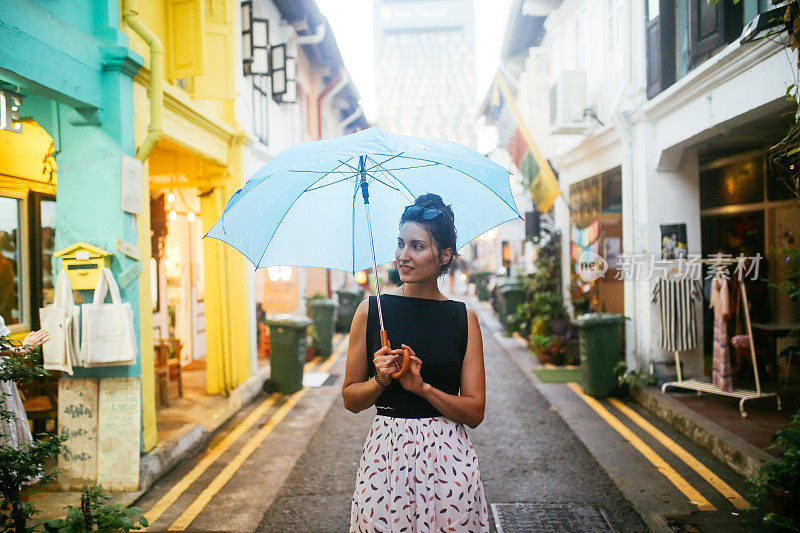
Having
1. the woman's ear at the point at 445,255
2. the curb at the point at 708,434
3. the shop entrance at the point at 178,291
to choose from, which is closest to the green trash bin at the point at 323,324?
the shop entrance at the point at 178,291

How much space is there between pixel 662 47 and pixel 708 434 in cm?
487

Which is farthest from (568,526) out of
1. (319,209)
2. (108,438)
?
(108,438)

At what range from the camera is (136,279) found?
557 cm

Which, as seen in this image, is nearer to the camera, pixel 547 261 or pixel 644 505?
pixel 644 505

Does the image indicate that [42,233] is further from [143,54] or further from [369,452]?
Result: [369,452]

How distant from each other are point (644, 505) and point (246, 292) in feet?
19.7

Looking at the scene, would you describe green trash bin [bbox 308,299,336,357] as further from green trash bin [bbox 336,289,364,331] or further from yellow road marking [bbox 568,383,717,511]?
yellow road marking [bbox 568,383,717,511]

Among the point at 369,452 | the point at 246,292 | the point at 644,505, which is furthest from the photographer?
the point at 246,292

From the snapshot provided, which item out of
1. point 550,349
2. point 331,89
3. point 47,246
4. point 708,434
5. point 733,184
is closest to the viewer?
point 708,434

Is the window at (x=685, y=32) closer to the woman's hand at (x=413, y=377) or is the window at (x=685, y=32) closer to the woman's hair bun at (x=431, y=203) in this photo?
the woman's hair bun at (x=431, y=203)

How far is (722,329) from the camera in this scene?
6.99 meters

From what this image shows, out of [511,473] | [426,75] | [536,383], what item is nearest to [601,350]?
[536,383]

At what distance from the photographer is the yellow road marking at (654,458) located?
4.76m

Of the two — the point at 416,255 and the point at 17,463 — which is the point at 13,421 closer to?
the point at 17,463
